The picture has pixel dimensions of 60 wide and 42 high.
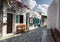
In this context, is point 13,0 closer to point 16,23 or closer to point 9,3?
point 9,3

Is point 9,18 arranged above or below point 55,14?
below

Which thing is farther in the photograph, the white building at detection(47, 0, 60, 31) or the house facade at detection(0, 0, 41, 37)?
the house facade at detection(0, 0, 41, 37)

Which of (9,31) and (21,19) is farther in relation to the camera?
(21,19)

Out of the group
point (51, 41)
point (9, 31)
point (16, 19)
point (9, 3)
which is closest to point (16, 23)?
point (16, 19)

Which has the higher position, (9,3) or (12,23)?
(9,3)

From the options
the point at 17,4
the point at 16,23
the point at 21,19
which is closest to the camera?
the point at 17,4

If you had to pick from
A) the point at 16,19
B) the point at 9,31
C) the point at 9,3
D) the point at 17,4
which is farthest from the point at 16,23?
the point at 9,3

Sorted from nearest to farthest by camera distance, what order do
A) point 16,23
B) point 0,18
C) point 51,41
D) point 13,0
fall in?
point 51,41 → point 0,18 → point 13,0 → point 16,23

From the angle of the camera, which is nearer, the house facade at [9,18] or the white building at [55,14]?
the white building at [55,14]

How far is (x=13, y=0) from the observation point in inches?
343

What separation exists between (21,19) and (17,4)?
245 centimetres

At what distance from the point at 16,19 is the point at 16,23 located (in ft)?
1.14

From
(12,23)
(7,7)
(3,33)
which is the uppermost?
(7,7)

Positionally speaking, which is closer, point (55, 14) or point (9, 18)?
point (55, 14)
